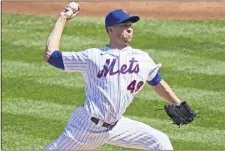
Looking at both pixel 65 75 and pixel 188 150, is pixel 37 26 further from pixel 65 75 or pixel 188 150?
pixel 188 150

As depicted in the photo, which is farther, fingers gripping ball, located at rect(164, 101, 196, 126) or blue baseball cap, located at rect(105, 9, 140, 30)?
fingers gripping ball, located at rect(164, 101, 196, 126)

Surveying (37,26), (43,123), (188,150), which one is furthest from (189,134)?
(37,26)

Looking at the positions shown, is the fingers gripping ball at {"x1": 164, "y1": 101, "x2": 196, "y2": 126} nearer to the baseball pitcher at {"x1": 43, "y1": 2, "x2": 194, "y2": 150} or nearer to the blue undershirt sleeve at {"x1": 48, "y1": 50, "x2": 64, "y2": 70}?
the baseball pitcher at {"x1": 43, "y1": 2, "x2": 194, "y2": 150}

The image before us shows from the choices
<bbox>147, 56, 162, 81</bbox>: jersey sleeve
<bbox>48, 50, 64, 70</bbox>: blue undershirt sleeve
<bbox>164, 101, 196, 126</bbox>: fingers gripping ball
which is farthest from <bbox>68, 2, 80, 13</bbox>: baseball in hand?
<bbox>164, 101, 196, 126</bbox>: fingers gripping ball

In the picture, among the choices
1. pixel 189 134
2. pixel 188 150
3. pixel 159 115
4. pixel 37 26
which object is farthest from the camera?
pixel 37 26

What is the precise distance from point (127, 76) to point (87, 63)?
346mm

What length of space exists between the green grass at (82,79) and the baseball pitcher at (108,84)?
2252mm

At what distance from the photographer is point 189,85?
37.0ft

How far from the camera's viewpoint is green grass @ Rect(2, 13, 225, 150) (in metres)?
9.53

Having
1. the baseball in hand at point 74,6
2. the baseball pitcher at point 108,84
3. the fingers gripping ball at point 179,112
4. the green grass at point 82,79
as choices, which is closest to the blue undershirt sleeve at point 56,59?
the baseball pitcher at point 108,84

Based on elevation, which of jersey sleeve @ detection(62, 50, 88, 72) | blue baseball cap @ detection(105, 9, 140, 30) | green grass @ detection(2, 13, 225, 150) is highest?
blue baseball cap @ detection(105, 9, 140, 30)

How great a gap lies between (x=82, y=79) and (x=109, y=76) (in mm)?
5275

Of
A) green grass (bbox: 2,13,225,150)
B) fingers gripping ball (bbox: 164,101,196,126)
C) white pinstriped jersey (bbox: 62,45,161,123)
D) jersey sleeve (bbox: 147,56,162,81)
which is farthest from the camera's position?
green grass (bbox: 2,13,225,150)

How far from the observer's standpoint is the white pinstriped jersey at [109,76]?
6.58m
